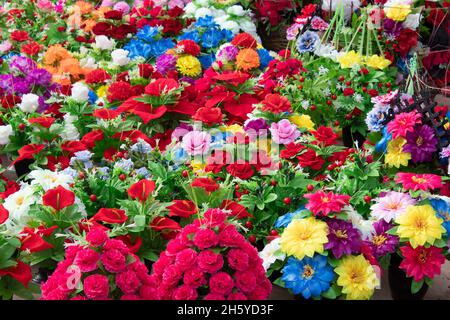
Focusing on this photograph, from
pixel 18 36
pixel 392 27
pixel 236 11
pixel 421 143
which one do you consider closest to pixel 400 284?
pixel 421 143

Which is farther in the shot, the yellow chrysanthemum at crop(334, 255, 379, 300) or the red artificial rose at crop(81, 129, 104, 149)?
the red artificial rose at crop(81, 129, 104, 149)

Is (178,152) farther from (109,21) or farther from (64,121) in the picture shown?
(109,21)

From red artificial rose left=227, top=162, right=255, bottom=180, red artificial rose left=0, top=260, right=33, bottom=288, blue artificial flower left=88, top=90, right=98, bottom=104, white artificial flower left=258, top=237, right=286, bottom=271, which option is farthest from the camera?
blue artificial flower left=88, top=90, right=98, bottom=104

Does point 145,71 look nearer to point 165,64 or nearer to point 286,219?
point 165,64

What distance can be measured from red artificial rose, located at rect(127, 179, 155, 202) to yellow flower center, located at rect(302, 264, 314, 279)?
1.60 feet

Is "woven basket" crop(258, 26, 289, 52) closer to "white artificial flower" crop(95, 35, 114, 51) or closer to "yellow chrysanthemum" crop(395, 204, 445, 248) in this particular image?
"white artificial flower" crop(95, 35, 114, 51)

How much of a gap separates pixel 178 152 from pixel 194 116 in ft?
0.94

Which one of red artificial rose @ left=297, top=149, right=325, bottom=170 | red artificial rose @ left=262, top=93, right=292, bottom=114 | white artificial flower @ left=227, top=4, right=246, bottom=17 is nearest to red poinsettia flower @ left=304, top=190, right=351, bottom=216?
red artificial rose @ left=297, top=149, right=325, bottom=170

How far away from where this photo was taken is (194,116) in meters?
2.49

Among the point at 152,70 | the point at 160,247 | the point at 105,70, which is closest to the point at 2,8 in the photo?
the point at 105,70

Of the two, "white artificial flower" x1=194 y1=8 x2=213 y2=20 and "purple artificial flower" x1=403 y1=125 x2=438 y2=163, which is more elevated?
"purple artificial flower" x1=403 y1=125 x2=438 y2=163

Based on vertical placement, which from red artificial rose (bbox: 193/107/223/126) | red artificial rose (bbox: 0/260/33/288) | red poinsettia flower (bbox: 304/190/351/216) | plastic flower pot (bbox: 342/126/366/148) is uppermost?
red poinsettia flower (bbox: 304/190/351/216)

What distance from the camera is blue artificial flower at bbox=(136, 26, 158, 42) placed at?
3566 mm

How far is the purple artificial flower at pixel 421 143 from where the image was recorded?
7.04 ft
